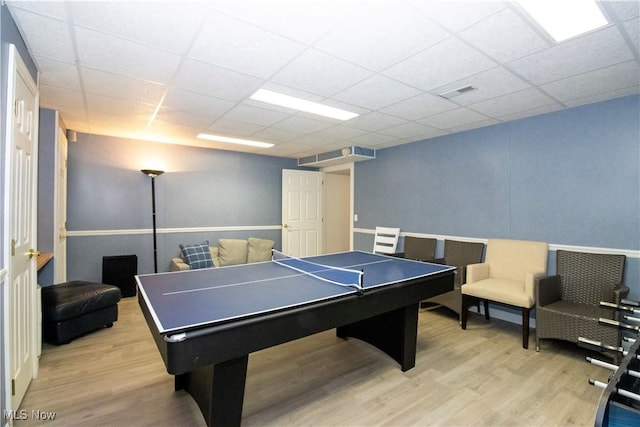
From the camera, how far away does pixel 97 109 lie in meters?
3.28

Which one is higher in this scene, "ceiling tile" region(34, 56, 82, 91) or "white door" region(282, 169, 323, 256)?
"ceiling tile" region(34, 56, 82, 91)

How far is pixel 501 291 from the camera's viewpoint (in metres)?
3.14

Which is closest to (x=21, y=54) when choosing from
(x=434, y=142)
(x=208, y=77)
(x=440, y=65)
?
(x=208, y=77)

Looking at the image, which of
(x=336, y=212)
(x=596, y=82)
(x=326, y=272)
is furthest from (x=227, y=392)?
(x=336, y=212)

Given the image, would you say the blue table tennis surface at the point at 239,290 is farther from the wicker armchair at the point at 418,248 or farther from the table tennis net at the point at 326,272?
the wicker armchair at the point at 418,248

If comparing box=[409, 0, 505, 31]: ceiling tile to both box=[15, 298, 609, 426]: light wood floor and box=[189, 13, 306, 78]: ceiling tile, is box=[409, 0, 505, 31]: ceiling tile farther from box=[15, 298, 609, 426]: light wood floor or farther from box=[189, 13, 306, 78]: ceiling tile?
box=[15, 298, 609, 426]: light wood floor

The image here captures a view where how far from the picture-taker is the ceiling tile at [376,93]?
256cm

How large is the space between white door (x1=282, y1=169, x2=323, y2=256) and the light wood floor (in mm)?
3333

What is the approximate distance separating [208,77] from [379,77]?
1.38 meters

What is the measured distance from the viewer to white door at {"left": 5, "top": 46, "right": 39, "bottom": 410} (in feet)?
5.82

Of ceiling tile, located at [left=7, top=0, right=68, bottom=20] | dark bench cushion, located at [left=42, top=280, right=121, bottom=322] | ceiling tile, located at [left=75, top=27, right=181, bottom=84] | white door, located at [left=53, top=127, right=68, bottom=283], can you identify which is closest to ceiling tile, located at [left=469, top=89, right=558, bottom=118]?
ceiling tile, located at [left=75, top=27, right=181, bottom=84]

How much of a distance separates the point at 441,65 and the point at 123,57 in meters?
2.29

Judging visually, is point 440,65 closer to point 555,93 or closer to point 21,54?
point 555,93

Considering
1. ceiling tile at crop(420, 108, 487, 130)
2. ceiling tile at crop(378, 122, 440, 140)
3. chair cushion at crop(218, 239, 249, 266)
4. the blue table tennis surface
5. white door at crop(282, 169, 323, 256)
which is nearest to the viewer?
the blue table tennis surface
